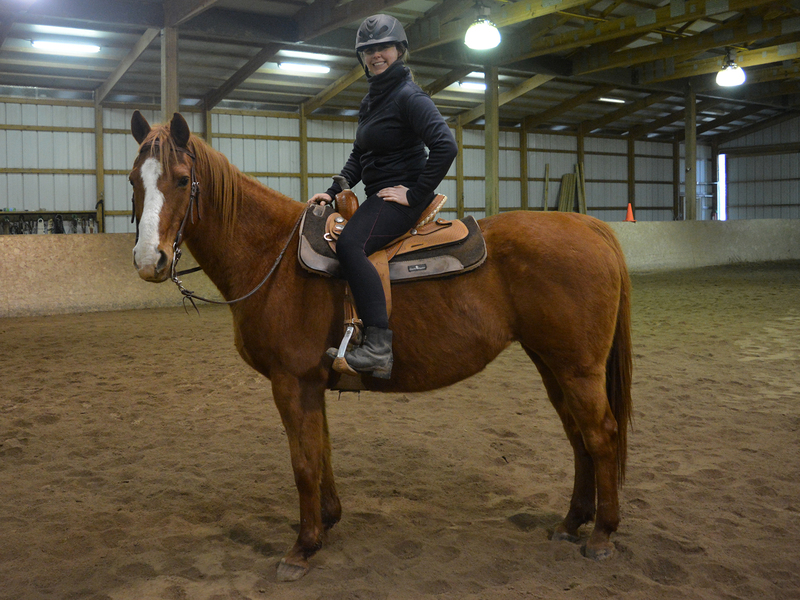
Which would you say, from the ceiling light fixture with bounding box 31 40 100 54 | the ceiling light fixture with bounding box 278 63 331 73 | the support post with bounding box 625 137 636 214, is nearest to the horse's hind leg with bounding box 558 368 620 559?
the ceiling light fixture with bounding box 31 40 100 54

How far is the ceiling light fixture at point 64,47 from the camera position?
12609 millimetres

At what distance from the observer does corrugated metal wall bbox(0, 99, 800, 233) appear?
15.1 meters

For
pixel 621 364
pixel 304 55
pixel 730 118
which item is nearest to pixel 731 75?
pixel 304 55

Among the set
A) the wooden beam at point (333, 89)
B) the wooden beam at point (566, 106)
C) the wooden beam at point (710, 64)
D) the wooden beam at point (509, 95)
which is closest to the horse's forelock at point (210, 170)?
the wooden beam at point (333, 89)

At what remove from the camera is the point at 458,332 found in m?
Answer: 2.63

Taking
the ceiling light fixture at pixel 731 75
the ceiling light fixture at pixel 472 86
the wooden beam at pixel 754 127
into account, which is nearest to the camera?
the ceiling light fixture at pixel 731 75

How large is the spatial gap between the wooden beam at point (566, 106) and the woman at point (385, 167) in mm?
16996

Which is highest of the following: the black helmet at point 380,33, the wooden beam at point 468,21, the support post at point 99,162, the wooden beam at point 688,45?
the wooden beam at point 688,45

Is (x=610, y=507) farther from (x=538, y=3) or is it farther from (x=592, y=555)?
(x=538, y=3)

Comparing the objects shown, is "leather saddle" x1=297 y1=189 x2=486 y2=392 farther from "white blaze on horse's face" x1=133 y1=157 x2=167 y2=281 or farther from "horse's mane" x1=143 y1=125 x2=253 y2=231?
"white blaze on horse's face" x1=133 y1=157 x2=167 y2=281

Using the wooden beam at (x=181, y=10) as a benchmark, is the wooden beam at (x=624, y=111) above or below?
above

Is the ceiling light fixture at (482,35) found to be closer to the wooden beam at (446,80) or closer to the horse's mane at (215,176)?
the wooden beam at (446,80)

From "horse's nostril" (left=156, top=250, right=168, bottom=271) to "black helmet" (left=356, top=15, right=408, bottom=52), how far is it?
1.16m

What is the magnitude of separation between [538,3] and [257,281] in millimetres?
9899
